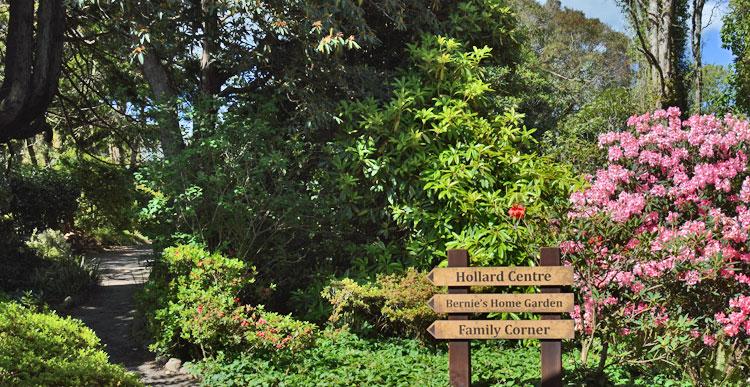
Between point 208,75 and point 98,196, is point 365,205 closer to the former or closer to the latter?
point 208,75

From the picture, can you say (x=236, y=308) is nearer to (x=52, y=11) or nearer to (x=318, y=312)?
(x=318, y=312)

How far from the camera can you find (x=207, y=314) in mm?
6965

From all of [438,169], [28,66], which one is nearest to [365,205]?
[438,169]

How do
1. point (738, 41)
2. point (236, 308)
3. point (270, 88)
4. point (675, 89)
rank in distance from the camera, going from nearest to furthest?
1. point (236, 308)
2. point (270, 88)
3. point (675, 89)
4. point (738, 41)

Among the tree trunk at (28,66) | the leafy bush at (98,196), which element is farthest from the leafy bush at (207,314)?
the leafy bush at (98,196)

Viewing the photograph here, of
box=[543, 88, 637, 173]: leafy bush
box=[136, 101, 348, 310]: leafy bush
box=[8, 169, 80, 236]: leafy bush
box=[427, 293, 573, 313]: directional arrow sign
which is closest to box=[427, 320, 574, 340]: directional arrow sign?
box=[427, 293, 573, 313]: directional arrow sign

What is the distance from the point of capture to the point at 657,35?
693 inches

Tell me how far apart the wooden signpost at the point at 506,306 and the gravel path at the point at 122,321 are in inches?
109

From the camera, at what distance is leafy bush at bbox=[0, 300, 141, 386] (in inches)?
186

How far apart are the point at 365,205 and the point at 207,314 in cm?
282

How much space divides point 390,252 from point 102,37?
16.9 feet

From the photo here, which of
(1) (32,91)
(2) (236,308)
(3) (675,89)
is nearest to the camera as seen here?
(2) (236,308)

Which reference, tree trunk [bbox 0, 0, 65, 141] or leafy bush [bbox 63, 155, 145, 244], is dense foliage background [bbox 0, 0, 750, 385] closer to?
tree trunk [bbox 0, 0, 65, 141]

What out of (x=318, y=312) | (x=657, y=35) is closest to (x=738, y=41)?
(x=657, y=35)
